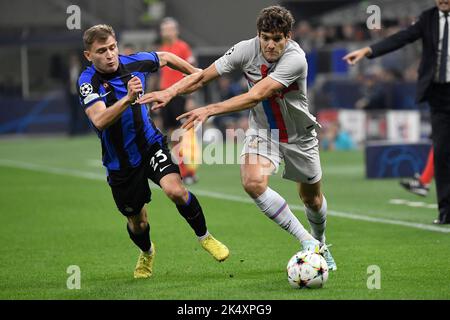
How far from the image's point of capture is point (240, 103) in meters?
8.09

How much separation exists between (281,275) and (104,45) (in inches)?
91.5

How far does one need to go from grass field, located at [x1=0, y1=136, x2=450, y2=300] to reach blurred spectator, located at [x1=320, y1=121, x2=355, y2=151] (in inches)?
215

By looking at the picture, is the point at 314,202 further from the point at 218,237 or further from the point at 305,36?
the point at 305,36

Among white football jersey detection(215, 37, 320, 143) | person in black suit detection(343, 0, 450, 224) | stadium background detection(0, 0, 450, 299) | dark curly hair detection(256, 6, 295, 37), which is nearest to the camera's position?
dark curly hair detection(256, 6, 295, 37)

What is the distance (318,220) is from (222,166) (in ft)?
39.4

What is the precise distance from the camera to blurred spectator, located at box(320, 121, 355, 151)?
24.1m

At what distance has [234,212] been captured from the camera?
44.7 ft

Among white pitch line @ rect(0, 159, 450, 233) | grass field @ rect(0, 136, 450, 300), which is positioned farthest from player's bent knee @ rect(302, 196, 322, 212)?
white pitch line @ rect(0, 159, 450, 233)

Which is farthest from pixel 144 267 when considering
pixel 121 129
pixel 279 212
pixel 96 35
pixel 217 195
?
pixel 217 195

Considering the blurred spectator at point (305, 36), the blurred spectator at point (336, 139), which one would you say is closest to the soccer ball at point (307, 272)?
the blurred spectator at point (336, 139)

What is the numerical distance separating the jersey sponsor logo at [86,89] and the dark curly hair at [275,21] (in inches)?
55.7

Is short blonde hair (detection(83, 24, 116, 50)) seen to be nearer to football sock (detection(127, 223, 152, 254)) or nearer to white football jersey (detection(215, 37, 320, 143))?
white football jersey (detection(215, 37, 320, 143))

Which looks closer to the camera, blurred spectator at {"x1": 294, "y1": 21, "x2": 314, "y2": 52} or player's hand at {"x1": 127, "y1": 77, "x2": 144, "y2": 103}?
player's hand at {"x1": 127, "y1": 77, "x2": 144, "y2": 103}

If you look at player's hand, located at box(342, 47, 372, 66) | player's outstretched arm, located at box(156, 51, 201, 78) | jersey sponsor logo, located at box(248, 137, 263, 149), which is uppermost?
player's hand, located at box(342, 47, 372, 66)
